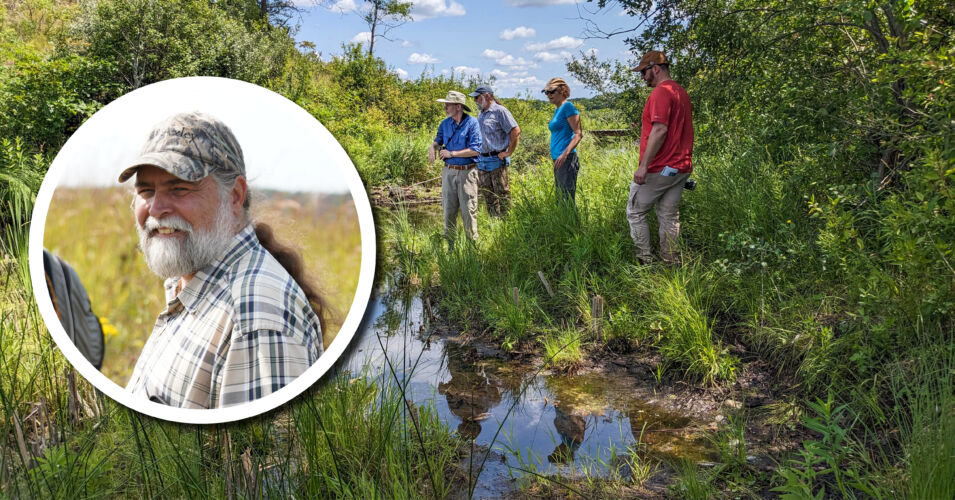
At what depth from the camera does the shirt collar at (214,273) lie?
3.28 ft

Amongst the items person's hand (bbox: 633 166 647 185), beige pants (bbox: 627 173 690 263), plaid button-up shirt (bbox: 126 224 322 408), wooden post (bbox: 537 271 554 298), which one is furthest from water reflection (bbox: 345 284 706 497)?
plaid button-up shirt (bbox: 126 224 322 408)

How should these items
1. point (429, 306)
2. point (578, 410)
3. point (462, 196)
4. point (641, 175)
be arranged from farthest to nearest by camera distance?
1. point (462, 196)
2. point (429, 306)
3. point (641, 175)
4. point (578, 410)

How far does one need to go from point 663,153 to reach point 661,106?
372mm

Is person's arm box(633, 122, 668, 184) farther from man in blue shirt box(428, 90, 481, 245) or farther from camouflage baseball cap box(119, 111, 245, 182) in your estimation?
camouflage baseball cap box(119, 111, 245, 182)

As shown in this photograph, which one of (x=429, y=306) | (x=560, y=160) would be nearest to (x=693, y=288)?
(x=429, y=306)

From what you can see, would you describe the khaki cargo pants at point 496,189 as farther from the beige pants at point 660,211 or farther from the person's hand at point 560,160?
the beige pants at point 660,211

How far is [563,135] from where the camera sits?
6824mm

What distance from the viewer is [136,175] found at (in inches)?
38.6

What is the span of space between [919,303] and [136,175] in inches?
142

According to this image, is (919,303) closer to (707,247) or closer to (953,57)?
(953,57)

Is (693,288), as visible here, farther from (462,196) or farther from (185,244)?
(185,244)

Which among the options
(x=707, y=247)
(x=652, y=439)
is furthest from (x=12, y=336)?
(x=707, y=247)

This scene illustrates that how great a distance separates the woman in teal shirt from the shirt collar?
19.1ft

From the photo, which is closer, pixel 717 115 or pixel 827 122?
pixel 827 122
